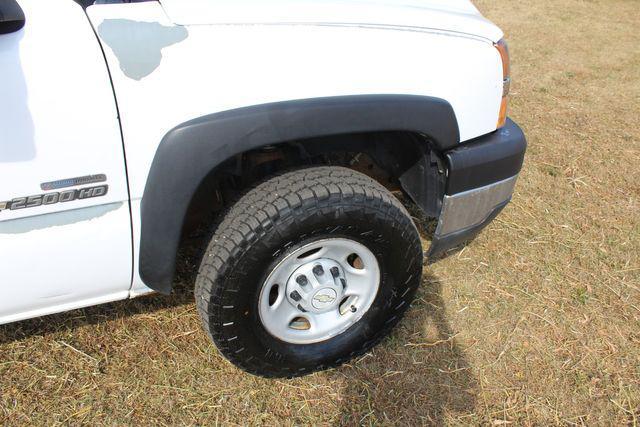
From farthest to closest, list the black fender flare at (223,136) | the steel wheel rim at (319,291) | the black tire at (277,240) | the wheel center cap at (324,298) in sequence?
the wheel center cap at (324,298)
the steel wheel rim at (319,291)
the black tire at (277,240)
the black fender flare at (223,136)

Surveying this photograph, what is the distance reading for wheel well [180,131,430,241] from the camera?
6.76 ft

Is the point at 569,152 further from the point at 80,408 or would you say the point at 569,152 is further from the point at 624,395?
the point at 80,408

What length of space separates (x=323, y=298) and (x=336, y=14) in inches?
42.4

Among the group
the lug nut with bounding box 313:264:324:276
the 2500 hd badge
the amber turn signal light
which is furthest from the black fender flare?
the lug nut with bounding box 313:264:324:276

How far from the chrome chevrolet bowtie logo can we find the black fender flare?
0.58 metres

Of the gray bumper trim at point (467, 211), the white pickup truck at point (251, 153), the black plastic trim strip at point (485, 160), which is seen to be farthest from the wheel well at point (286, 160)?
the gray bumper trim at point (467, 211)

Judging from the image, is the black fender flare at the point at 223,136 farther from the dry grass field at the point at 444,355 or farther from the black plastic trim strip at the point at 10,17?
the dry grass field at the point at 444,355

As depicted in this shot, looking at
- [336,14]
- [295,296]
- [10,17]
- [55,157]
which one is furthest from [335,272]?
[10,17]

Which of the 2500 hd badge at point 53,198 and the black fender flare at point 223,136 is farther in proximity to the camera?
the black fender flare at point 223,136

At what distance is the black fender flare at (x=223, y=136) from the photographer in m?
1.62

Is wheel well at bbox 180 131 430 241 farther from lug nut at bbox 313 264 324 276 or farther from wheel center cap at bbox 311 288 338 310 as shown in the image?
wheel center cap at bbox 311 288 338 310

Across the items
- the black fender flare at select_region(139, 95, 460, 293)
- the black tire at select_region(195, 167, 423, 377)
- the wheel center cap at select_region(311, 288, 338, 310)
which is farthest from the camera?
the wheel center cap at select_region(311, 288, 338, 310)

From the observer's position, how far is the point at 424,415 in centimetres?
222

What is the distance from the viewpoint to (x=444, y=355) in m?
2.48
